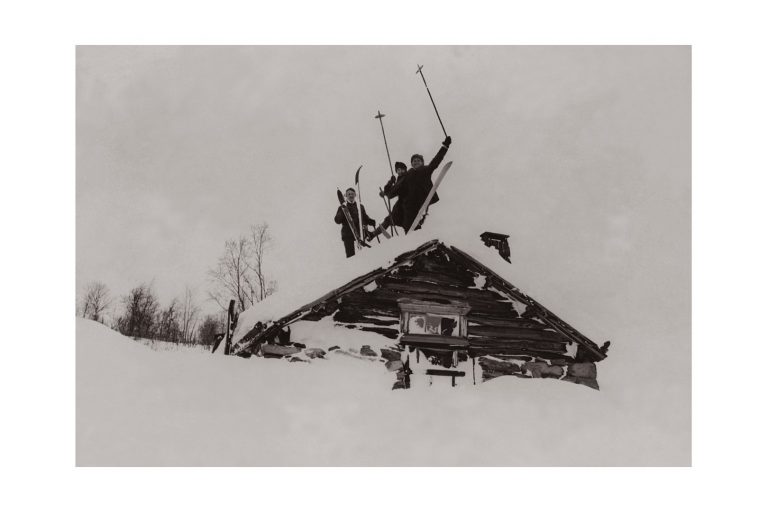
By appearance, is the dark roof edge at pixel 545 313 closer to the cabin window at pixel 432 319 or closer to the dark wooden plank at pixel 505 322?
the dark wooden plank at pixel 505 322

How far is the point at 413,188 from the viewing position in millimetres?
13227

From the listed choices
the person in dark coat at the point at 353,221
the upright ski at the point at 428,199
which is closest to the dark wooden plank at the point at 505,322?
the upright ski at the point at 428,199

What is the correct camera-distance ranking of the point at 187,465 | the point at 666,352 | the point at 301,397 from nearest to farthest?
Answer: the point at 187,465, the point at 301,397, the point at 666,352

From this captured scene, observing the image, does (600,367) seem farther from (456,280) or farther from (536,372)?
(456,280)

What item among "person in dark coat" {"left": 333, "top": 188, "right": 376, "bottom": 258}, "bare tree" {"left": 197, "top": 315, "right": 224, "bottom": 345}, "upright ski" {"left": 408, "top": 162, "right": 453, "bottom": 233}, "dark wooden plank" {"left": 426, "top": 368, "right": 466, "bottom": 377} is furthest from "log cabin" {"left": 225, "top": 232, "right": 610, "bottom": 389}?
"bare tree" {"left": 197, "top": 315, "right": 224, "bottom": 345}

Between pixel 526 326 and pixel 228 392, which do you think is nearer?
pixel 228 392

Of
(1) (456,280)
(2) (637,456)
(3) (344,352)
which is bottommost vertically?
(2) (637,456)

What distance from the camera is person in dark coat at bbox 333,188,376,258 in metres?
14.1

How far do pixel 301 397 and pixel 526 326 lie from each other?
12.6ft

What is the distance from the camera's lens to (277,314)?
1099 cm

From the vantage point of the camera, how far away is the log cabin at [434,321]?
1109cm

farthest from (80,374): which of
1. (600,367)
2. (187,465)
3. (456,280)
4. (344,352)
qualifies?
(600,367)

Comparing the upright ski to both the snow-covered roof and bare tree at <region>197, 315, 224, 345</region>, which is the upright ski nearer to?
the snow-covered roof

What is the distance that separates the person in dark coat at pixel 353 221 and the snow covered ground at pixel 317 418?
141 inches
